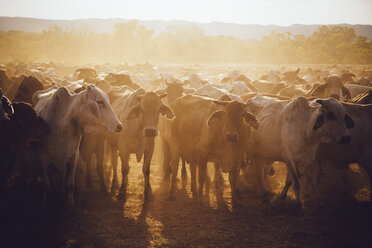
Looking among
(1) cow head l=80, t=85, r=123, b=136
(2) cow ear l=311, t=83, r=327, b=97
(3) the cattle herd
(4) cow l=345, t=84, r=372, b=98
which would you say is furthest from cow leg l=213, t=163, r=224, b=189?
(4) cow l=345, t=84, r=372, b=98

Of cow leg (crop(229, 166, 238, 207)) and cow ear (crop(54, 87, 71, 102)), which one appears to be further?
cow leg (crop(229, 166, 238, 207))

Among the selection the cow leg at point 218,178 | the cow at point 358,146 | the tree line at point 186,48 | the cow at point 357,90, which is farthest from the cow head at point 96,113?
the tree line at point 186,48

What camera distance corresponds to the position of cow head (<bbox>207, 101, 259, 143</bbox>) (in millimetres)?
6031

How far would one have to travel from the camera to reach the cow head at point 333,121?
19.1ft

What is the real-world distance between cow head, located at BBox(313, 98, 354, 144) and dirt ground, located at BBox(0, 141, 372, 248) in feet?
5.25

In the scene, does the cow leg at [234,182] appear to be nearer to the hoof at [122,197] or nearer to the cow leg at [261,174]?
the cow leg at [261,174]

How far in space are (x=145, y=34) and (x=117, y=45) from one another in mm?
9252

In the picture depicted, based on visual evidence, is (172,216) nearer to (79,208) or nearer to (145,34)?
(79,208)

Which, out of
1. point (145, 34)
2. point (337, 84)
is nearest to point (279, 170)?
point (337, 84)

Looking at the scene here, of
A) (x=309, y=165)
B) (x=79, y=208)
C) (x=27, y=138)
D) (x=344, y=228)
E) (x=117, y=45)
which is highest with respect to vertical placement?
(x=117, y=45)

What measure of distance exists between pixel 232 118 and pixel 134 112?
205 cm

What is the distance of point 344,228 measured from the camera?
222 inches

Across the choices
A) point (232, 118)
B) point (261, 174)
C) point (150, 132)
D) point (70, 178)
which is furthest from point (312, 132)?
Result: point (70, 178)

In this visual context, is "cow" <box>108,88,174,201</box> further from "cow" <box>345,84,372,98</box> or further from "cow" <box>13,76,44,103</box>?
"cow" <box>345,84,372,98</box>
